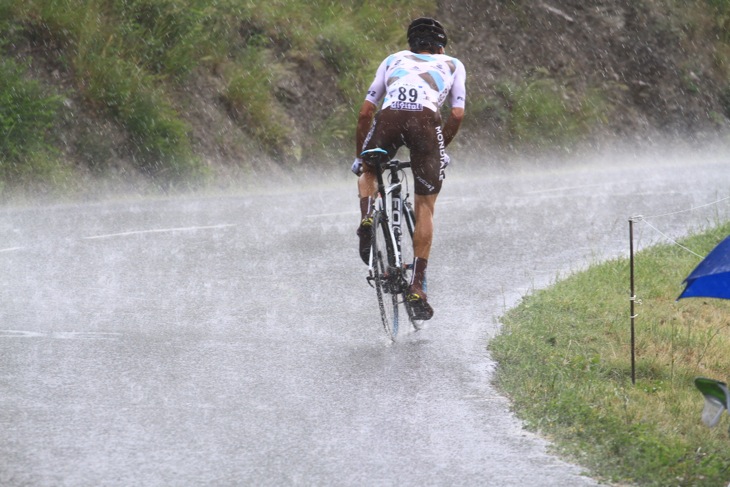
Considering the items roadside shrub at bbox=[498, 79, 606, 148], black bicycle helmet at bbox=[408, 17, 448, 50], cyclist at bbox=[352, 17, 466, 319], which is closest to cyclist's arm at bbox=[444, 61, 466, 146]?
cyclist at bbox=[352, 17, 466, 319]

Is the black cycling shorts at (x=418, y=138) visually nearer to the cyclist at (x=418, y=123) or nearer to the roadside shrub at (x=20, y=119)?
the cyclist at (x=418, y=123)

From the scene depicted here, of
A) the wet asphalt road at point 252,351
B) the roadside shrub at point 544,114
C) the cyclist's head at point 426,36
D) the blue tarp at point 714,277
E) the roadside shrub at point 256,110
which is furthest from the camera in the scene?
the roadside shrub at point 544,114

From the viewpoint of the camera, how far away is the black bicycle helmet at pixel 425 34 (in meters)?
8.30

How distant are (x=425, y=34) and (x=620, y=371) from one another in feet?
8.81

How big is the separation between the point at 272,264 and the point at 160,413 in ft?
16.6

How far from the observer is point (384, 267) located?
8.09 metres

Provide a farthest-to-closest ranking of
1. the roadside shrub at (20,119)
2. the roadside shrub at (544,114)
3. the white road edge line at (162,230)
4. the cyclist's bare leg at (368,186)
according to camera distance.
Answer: the roadside shrub at (544,114), the roadside shrub at (20,119), the white road edge line at (162,230), the cyclist's bare leg at (368,186)

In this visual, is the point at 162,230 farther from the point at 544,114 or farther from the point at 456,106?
the point at 544,114

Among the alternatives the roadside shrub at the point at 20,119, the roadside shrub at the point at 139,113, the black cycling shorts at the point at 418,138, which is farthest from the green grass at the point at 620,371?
the roadside shrub at the point at 139,113

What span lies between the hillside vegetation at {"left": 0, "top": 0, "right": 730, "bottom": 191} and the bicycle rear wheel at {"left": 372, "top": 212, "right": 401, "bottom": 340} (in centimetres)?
987

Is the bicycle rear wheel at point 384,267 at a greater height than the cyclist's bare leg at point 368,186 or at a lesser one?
A: lesser

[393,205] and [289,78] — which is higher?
[393,205]

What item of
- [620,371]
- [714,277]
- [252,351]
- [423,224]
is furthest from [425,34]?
[714,277]

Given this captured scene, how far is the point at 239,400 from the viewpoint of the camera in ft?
20.9
